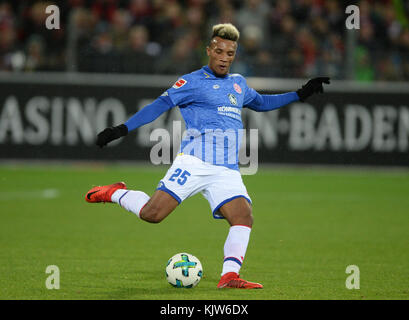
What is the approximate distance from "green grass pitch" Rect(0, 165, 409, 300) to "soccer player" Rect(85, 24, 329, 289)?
571 millimetres

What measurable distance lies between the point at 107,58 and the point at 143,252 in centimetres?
862

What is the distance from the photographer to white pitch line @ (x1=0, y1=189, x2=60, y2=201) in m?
12.4

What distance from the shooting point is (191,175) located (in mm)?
6410

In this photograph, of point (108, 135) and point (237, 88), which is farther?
point (237, 88)

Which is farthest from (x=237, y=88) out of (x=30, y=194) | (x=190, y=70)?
(x=190, y=70)

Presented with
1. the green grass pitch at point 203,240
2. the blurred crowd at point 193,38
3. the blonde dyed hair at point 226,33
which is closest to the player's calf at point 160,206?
the green grass pitch at point 203,240

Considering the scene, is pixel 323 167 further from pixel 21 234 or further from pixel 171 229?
pixel 21 234

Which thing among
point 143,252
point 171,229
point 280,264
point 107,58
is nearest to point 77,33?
Result: point 107,58

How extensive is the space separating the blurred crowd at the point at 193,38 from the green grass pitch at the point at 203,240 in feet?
7.70

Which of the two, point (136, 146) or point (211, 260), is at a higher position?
point (136, 146)

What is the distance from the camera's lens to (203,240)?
9000 millimetres

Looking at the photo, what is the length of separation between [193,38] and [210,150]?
10.3 metres

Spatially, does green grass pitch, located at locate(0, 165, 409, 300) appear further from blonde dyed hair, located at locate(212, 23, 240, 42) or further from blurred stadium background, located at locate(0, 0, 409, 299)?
blonde dyed hair, located at locate(212, 23, 240, 42)

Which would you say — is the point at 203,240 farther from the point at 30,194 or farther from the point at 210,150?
the point at 30,194
